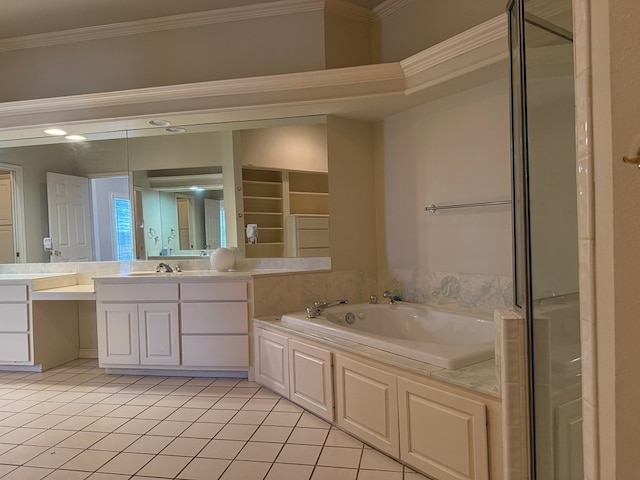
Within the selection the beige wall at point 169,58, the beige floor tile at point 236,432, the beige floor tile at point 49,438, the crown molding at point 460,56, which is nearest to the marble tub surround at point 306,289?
Result: the beige floor tile at point 236,432

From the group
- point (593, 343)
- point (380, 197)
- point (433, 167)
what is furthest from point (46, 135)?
point (593, 343)

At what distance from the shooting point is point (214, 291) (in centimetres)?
332

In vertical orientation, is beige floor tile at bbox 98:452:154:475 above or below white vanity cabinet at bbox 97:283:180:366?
below

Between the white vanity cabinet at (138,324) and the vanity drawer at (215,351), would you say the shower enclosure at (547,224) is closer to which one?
the vanity drawer at (215,351)

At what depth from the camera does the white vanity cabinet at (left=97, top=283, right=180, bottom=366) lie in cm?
338

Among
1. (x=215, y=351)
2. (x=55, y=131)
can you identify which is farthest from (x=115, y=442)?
(x=55, y=131)

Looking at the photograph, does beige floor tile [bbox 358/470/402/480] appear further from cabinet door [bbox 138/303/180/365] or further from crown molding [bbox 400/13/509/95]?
crown molding [bbox 400/13/509/95]

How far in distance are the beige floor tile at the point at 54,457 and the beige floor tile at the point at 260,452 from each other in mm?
893

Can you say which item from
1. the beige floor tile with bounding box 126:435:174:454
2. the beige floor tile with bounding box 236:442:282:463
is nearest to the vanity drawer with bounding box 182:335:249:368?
the beige floor tile with bounding box 126:435:174:454

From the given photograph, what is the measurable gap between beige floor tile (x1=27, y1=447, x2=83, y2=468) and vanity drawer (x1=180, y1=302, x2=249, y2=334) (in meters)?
1.18

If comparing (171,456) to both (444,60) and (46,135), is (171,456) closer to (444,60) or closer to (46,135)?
(444,60)

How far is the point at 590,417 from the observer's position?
27.6 inches

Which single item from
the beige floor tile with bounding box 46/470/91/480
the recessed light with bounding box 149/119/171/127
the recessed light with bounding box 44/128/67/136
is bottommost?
the beige floor tile with bounding box 46/470/91/480

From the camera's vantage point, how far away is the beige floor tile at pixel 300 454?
212 centimetres
